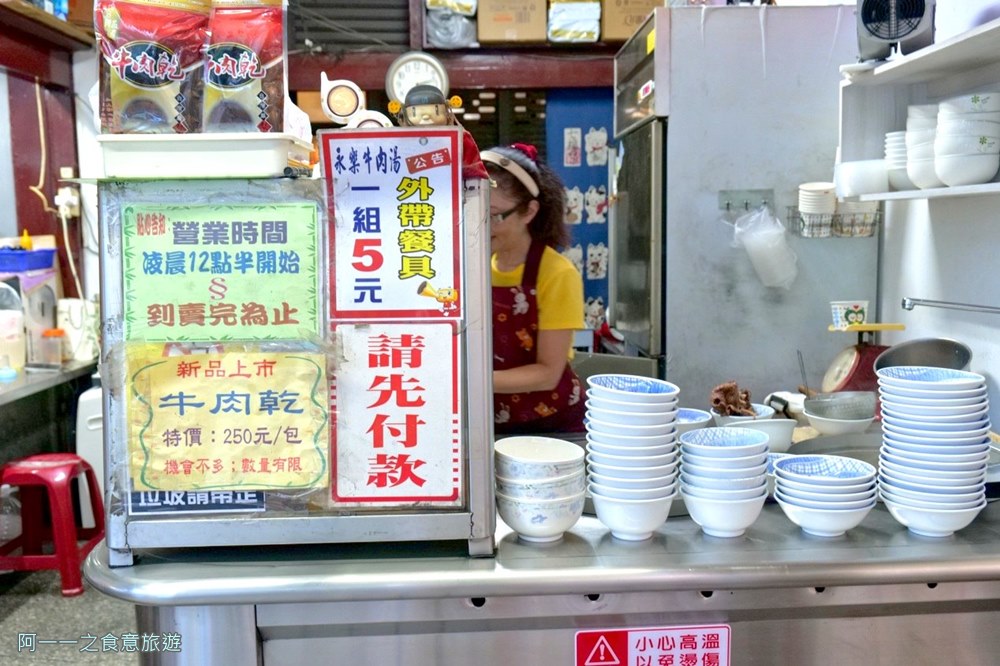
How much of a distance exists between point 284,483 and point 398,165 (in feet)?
1.64

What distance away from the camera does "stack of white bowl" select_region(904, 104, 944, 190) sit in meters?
2.12

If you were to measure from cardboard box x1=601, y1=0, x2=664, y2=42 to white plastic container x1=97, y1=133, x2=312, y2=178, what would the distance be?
416 cm

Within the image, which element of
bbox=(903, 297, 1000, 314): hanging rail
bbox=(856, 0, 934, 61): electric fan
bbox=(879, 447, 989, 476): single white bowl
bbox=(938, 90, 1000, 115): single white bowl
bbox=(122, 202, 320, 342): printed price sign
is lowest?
bbox=(879, 447, 989, 476): single white bowl

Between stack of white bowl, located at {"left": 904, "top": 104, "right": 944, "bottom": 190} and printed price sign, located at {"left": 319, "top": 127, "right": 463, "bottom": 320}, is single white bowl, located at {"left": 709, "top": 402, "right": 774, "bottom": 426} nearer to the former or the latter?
stack of white bowl, located at {"left": 904, "top": 104, "right": 944, "bottom": 190}

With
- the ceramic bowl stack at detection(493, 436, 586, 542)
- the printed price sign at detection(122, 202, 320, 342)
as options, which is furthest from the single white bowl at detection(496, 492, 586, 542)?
the printed price sign at detection(122, 202, 320, 342)

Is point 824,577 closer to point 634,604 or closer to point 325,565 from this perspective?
point 634,604

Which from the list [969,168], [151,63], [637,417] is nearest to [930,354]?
[969,168]

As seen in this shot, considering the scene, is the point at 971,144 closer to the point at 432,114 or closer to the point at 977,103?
the point at 977,103

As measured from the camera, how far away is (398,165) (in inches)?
50.2

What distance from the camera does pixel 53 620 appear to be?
10.8ft

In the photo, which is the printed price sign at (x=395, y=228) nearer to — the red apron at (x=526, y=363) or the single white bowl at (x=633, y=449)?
the single white bowl at (x=633, y=449)

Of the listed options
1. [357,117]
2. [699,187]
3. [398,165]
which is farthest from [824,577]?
[699,187]

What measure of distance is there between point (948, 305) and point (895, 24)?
77 centimetres

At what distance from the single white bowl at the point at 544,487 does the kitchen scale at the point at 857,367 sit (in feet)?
4.85
